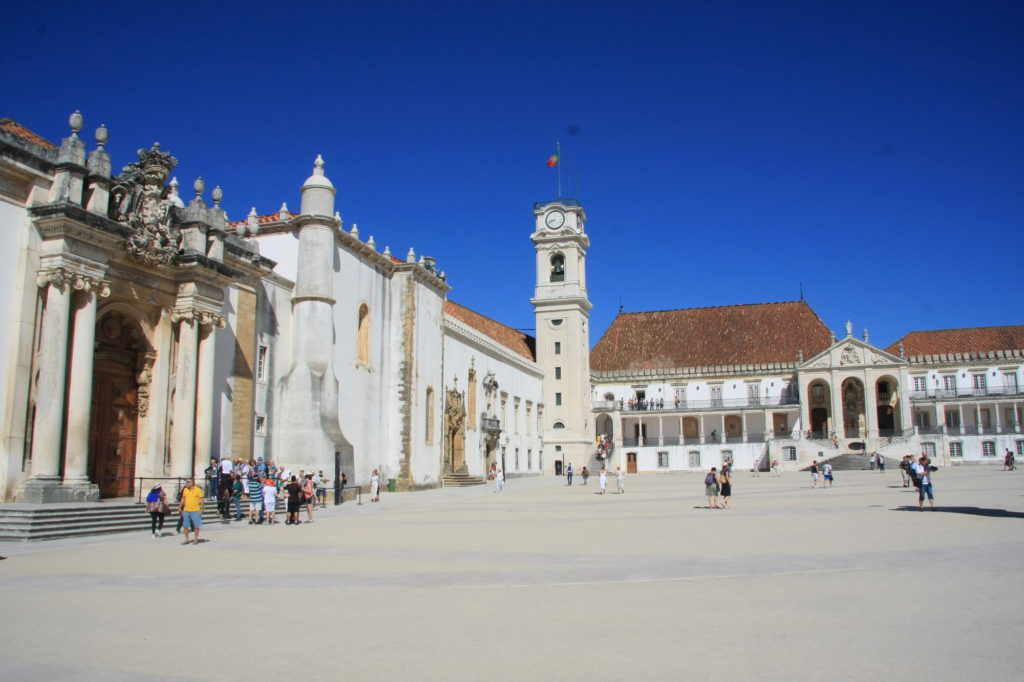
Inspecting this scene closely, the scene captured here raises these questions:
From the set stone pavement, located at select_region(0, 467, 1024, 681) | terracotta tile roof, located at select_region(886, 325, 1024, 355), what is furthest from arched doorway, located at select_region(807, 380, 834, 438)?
stone pavement, located at select_region(0, 467, 1024, 681)

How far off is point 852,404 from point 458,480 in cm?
3424

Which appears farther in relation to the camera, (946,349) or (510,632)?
A: (946,349)

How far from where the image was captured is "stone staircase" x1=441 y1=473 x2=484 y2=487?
41822 millimetres

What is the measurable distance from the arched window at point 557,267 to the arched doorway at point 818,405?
68.5ft

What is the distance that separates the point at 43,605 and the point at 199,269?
1452 cm

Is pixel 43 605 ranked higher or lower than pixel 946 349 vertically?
lower

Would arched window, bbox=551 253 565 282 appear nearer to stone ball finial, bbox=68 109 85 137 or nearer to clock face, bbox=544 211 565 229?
clock face, bbox=544 211 565 229

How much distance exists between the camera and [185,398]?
21.8 meters

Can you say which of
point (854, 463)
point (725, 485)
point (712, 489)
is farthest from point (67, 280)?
point (854, 463)

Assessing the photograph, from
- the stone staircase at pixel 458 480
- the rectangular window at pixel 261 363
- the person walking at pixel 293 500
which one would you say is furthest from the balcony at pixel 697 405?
the person walking at pixel 293 500

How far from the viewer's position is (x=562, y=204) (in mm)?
64750

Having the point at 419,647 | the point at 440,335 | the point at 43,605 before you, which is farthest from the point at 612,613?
the point at 440,335

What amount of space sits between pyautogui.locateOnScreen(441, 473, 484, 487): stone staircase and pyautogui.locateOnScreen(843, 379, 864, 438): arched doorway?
1241 inches

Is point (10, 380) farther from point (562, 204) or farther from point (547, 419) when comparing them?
point (562, 204)
